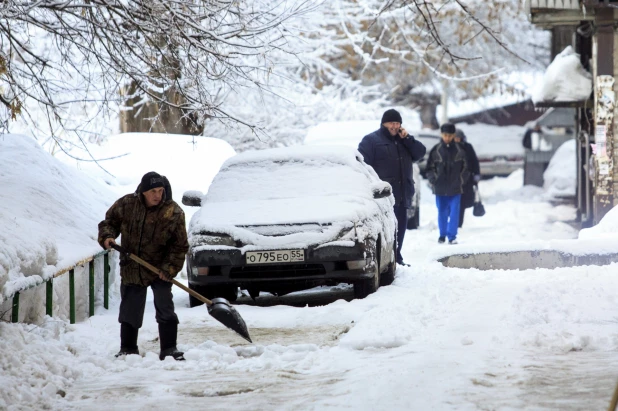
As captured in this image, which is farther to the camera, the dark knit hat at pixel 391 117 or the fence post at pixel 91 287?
the dark knit hat at pixel 391 117

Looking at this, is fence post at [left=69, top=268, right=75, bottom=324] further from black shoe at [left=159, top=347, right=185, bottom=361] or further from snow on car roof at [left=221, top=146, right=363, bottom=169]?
snow on car roof at [left=221, top=146, right=363, bottom=169]

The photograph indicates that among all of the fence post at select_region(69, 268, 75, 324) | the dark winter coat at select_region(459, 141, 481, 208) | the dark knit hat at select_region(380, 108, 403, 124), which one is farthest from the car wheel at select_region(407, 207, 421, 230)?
the fence post at select_region(69, 268, 75, 324)

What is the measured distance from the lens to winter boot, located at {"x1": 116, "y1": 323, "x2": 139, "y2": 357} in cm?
793

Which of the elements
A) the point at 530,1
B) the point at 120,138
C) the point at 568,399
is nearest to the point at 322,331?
the point at 568,399

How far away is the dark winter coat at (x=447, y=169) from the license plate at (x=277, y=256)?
7.04 metres

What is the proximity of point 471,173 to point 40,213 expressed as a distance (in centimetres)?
972

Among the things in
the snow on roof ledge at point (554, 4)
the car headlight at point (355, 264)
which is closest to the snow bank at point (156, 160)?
the car headlight at point (355, 264)

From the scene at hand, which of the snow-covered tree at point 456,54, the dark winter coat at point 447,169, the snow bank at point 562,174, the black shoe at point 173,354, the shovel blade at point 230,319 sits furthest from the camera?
the snow-covered tree at point 456,54

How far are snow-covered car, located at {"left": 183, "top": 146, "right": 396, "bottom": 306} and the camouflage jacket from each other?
2305 mm

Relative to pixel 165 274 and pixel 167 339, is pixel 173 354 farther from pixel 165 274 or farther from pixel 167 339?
pixel 165 274

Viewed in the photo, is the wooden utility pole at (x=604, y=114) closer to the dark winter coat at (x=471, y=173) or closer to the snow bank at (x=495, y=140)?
the dark winter coat at (x=471, y=173)

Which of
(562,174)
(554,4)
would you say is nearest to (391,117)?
(554,4)

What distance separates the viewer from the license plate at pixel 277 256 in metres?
10.2

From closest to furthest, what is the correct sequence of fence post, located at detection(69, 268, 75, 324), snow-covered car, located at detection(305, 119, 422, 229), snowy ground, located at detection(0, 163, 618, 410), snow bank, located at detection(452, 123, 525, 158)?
snowy ground, located at detection(0, 163, 618, 410), fence post, located at detection(69, 268, 75, 324), snow-covered car, located at detection(305, 119, 422, 229), snow bank, located at detection(452, 123, 525, 158)
